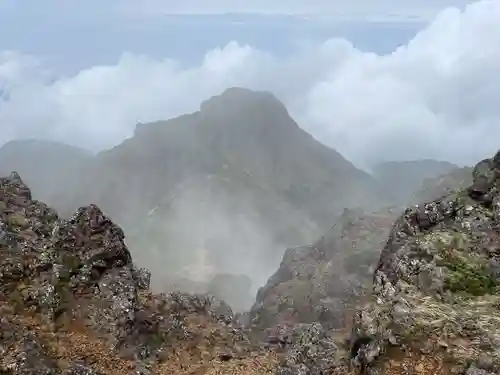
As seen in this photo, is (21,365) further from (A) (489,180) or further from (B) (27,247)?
(A) (489,180)

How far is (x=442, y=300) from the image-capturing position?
2633 cm

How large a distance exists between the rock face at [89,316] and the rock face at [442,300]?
10898 mm

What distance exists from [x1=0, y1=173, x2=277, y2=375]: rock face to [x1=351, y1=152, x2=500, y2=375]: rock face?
35.8 feet

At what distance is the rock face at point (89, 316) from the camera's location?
2925 centimetres

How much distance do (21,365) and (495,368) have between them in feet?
66.4

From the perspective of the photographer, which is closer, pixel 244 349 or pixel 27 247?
pixel 27 247

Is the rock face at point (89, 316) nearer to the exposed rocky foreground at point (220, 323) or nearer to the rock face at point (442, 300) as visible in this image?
the exposed rocky foreground at point (220, 323)

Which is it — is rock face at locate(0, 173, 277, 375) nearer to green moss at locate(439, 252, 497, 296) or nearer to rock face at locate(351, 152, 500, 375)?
rock face at locate(351, 152, 500, 375)

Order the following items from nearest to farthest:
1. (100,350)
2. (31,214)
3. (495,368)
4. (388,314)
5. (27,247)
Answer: (495,368) < (388,314) < (100,350) < (27,247) < (31,214)

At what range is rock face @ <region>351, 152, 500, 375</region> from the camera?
2362 centimetres

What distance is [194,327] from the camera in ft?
132

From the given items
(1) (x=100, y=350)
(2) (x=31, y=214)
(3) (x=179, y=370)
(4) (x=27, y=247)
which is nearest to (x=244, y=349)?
(3) (x=179, y=370)

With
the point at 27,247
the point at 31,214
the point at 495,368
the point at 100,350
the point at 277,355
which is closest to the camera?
the point at 495,368

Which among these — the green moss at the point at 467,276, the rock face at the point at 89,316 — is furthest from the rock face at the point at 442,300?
the rock face at the point at 89,316
